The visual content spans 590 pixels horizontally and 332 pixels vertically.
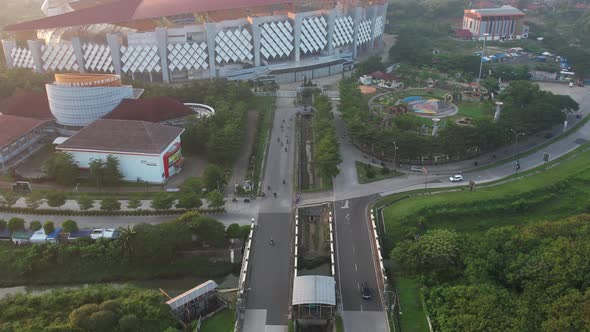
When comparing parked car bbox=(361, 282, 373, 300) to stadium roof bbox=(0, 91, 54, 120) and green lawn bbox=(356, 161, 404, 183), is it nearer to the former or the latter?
green lawn bbox=(356, 161, 404, 183)

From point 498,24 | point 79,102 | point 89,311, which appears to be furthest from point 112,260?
point 498,24

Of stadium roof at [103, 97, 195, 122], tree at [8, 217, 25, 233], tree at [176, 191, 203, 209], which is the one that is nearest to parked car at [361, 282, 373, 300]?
tree at [176, 191, 203, 209]

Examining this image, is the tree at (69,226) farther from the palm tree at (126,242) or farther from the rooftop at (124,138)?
the rooftop at (124,138)

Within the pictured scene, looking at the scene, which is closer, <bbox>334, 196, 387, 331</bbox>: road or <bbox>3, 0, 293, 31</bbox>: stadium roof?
<bbox>334, 196, 387, 331</bbox>: road

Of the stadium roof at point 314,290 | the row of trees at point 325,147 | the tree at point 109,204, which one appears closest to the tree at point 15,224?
the tree at point 109,204

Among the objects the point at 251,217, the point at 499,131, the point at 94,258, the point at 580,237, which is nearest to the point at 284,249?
the point at 251,217

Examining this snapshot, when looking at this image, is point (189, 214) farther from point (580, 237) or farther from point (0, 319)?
point (580, 237)
